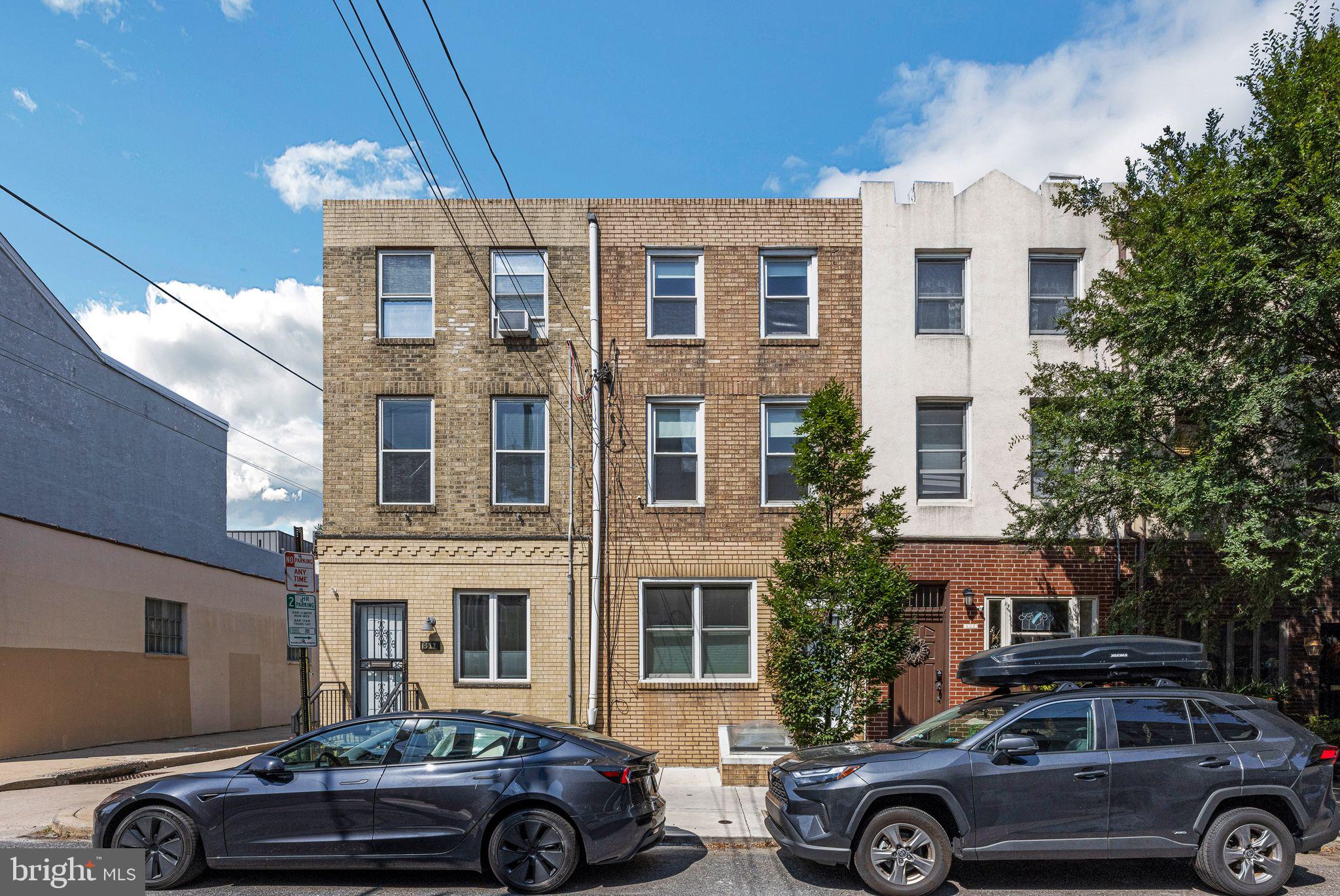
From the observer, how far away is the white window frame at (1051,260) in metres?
14.1

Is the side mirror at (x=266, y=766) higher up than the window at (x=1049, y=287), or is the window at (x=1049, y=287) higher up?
the window at (x=1049, y=287)

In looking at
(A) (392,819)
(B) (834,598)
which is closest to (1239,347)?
(B) (834,598)

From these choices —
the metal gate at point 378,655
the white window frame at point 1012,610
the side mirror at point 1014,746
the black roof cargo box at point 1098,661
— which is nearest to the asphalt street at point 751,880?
the side mirror at point 1014,746

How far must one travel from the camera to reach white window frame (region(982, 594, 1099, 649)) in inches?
539

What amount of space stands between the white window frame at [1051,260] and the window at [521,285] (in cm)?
785

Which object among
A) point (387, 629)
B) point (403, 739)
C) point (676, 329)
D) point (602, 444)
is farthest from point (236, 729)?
point (403, 739)

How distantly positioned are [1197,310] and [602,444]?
8319mm

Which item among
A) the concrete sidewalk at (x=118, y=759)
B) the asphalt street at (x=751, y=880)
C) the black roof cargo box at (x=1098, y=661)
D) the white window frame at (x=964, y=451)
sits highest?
the white window frame at (x=964, y=451)

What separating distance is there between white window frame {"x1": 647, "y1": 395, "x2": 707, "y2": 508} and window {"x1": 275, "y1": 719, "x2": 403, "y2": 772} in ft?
23.1

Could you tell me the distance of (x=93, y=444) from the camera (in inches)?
843

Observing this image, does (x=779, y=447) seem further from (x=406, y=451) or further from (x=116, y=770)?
(x=116, y=770)

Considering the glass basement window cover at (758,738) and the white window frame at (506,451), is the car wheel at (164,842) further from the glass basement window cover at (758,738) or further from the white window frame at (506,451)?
the white window frame at (506,451)

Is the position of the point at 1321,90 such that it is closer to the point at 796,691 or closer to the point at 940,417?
the point at 940,417

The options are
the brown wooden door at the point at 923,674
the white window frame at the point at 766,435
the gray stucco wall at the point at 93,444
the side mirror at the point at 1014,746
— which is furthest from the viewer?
the gray stucco wall at the point at 93,444
